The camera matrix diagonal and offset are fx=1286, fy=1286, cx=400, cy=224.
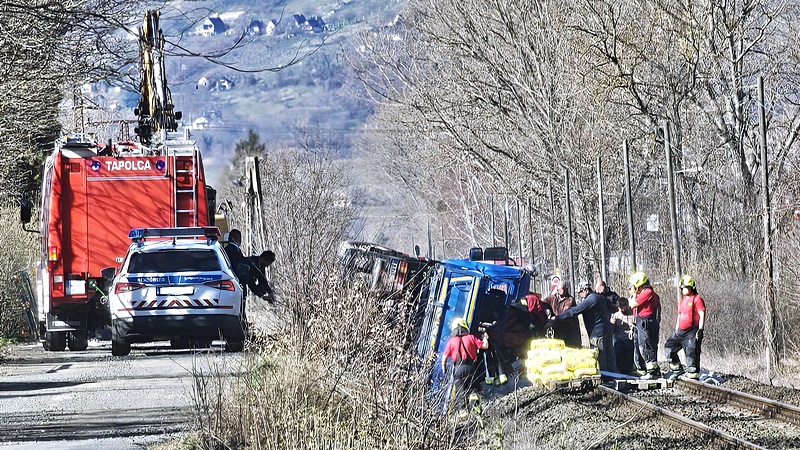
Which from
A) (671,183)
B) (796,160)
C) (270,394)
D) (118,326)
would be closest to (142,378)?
(118,326)

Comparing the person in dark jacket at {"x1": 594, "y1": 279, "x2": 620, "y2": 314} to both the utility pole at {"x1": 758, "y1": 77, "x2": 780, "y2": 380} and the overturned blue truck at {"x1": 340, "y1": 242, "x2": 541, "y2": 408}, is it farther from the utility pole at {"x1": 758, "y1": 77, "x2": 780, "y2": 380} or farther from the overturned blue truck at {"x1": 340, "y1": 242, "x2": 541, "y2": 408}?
the utility pole at {"x1": 758, "y1": 77, "x2": 780, "y2": 380}

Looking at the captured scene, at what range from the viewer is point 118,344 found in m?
19.5

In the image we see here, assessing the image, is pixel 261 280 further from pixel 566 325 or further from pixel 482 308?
pixel 566 325

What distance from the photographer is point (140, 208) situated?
21562 millimetres

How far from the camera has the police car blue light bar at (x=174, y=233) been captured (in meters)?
19.3

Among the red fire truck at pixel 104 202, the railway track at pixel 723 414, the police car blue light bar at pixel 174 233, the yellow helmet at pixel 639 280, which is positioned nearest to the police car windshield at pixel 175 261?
the police car blue light bar at pixel 174 233

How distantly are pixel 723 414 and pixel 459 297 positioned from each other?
18.0ft

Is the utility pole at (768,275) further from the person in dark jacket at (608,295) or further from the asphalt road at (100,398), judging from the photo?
the asphalt road at (100,398)

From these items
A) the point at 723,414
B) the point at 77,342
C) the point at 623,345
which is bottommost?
the point at 723,414

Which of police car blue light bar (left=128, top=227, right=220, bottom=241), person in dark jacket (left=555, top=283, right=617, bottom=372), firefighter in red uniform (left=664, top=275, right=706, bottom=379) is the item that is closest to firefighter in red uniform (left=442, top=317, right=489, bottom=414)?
person in dark jacket (left=555, top=283, right=617, bottom=372)

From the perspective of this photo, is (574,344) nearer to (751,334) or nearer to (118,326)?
(751,334)

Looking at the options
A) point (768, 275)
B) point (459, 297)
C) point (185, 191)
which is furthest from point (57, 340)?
point (768, 275)

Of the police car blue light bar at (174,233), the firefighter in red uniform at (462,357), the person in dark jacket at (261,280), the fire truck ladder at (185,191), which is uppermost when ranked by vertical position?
the fire truck ladder at (185,191)

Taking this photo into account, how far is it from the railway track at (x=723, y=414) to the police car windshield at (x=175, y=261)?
20.6 ft
